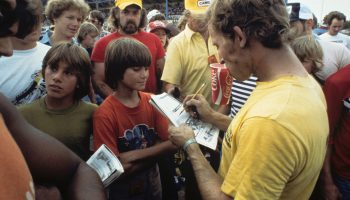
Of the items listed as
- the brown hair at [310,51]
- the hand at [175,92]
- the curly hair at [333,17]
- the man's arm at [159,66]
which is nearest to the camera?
the brown hair at [310,51]

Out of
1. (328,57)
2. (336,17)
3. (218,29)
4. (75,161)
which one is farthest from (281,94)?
(336,17)

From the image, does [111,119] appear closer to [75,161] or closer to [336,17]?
[75,161]

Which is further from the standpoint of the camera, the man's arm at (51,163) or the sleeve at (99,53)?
the sleeve at (99,53)

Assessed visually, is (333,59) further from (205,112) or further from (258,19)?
(258,19)

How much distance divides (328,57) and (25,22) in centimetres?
A: 297

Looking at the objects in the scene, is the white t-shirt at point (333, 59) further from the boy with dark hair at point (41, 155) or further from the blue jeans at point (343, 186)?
the boy with dark hair at point (41, 155)

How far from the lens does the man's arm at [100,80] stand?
12.0 feet

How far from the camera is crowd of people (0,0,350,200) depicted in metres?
1.30

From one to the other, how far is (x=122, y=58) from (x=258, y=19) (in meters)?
1.36

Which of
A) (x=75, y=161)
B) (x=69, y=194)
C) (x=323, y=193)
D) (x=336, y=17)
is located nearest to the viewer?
(x=69, y=194)

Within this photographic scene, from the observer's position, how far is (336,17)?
333 inches

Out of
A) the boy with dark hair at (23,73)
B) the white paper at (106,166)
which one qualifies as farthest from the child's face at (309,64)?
the boy with dark hair at (23,73)

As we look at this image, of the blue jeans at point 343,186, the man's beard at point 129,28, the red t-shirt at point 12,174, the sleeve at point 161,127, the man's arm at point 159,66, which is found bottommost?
the blue jeans at point 343,186

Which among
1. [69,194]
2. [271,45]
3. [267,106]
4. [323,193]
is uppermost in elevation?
[271,45]
